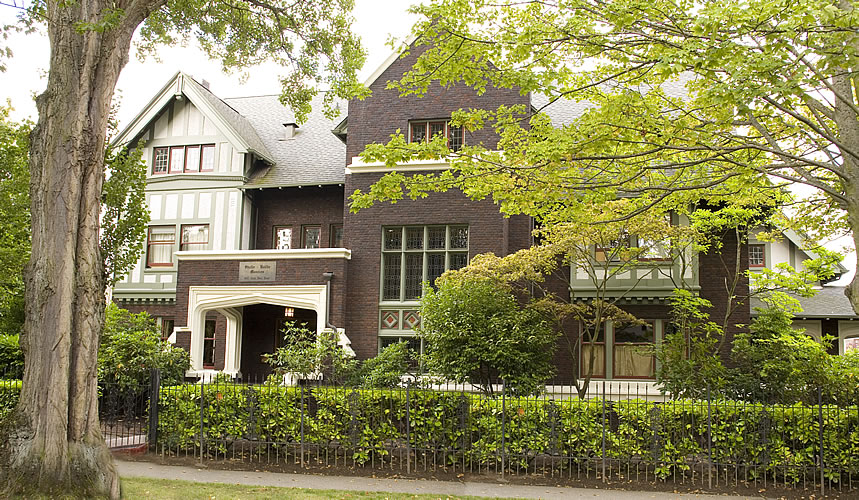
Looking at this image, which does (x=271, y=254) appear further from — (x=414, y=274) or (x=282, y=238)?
(x=414, y=274)

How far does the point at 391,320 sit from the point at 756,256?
12.9 metres

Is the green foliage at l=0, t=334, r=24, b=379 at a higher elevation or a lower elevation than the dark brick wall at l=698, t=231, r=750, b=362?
lower

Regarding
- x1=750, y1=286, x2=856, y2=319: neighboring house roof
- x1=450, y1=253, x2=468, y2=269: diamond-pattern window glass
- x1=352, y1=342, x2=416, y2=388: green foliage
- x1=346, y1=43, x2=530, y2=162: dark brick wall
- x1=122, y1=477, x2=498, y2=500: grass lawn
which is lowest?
x1=122, y1=477, x2=498, y2=500: grass lawn

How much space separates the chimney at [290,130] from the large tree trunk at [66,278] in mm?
16134

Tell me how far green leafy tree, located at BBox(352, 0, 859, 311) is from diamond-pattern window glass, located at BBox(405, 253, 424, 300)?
8509 mm

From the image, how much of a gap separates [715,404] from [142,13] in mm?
10188

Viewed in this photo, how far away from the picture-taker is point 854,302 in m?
9.33

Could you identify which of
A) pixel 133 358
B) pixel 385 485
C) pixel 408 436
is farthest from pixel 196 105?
pixel 385 485

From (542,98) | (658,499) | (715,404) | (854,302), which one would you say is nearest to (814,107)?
(854,302)

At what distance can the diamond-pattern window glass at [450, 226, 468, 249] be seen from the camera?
19469 millimetres

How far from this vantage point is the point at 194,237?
22344 mm

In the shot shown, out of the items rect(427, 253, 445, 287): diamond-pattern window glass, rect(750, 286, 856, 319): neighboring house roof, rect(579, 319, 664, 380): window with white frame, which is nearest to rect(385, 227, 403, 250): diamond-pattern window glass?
rect(427, 253, 445, 287): diamond-pattern window glass

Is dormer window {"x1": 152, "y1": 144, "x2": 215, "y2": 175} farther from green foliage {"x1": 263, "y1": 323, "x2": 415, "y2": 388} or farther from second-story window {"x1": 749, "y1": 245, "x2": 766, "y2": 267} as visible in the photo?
second-story window {"x1": 749, "y1": 245, "x2": 766, "y2": 267}

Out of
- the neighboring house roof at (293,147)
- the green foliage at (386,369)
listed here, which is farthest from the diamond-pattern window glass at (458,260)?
the green foliage at (386,369)
